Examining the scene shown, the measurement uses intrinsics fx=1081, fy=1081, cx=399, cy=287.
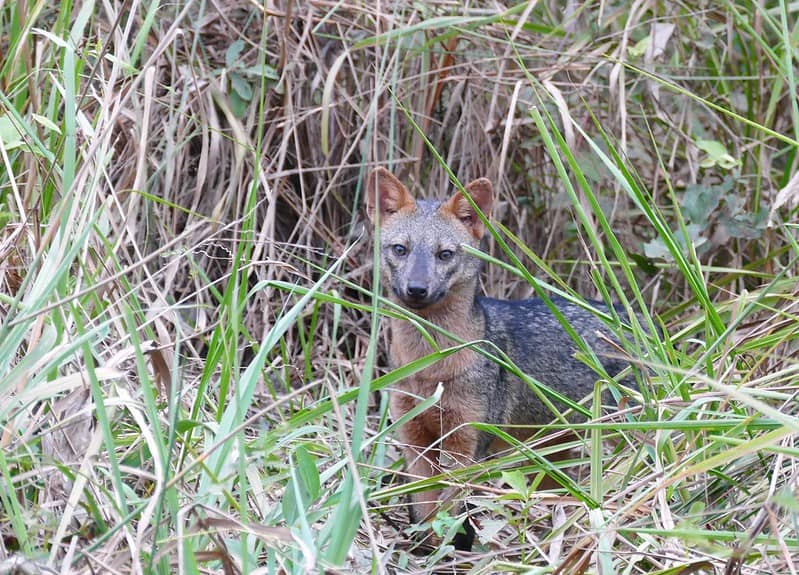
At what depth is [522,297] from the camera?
5.64m

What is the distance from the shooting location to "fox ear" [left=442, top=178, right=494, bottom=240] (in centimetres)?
416

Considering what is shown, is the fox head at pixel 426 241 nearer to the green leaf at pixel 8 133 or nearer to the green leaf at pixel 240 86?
the green leaf at pixel 240 86

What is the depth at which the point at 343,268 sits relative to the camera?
5.33m

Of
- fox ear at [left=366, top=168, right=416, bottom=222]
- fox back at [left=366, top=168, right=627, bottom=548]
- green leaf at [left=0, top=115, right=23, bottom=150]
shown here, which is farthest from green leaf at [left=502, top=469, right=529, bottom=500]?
green leaf at [left=0, top=115, right=23, bottom=150]

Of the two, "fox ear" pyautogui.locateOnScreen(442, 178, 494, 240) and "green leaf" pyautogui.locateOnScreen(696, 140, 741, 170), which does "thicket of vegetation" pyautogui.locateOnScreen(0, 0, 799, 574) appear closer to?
"green leaf" pyautogui.locateOnScreen(696, 140, 741, 170)

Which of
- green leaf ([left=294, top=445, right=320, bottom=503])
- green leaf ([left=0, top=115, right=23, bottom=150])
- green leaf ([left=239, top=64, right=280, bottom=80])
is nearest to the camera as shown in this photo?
green leaf ([left=294, top=445, right=320, bottom=503])

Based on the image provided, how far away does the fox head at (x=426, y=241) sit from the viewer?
4.04 metres

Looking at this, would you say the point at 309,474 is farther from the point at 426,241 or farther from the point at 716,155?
the point at 716,155

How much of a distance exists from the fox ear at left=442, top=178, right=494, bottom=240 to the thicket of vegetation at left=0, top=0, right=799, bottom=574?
0.23 metres

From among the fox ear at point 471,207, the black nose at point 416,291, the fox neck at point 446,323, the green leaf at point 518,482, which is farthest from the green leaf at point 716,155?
the green leaf at point 518,482

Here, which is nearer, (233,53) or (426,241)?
(426,241)

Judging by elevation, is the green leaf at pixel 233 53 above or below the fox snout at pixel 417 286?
Answer: above

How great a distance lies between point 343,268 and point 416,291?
1.42m

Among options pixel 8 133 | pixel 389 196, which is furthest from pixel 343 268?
pixel 8 133
